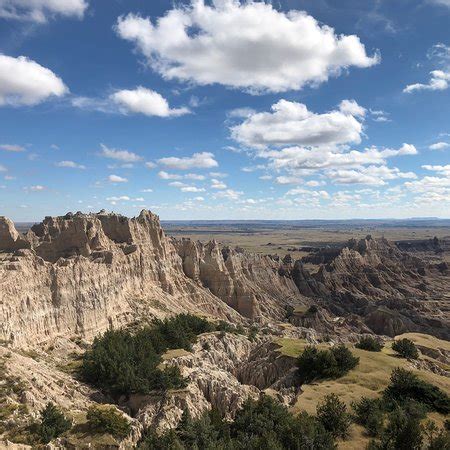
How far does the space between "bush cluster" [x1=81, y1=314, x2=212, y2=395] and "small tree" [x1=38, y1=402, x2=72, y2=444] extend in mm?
9767

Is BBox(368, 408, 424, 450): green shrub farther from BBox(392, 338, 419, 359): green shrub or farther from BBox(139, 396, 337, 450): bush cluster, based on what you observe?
BBox(392, 338, 419, 359): green shrub

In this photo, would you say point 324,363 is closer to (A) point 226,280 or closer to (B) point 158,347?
(B) point 158,347

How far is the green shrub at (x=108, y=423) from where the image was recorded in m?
32.2

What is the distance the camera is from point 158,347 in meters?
52.7

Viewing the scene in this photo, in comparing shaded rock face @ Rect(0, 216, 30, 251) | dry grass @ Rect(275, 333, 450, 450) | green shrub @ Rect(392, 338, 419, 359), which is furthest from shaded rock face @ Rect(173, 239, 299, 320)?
Answer: dry grass @ Rect(275, 333, 450, 450)

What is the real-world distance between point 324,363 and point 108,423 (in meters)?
24.0

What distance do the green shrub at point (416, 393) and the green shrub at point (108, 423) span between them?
77.9 ft

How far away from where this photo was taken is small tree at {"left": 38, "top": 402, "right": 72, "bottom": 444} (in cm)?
2986

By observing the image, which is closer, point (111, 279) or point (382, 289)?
point (111, 279)

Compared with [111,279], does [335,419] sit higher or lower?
lower

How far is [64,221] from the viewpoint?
79.1m

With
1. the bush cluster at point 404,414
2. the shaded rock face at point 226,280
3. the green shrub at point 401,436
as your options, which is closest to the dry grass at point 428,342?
the bush cluster at point 404,414

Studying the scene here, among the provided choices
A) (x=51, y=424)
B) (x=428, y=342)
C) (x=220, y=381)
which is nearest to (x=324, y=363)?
(x=220, y=381)

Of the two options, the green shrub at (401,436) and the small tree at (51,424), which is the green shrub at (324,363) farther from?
the small tree at (51,424)
